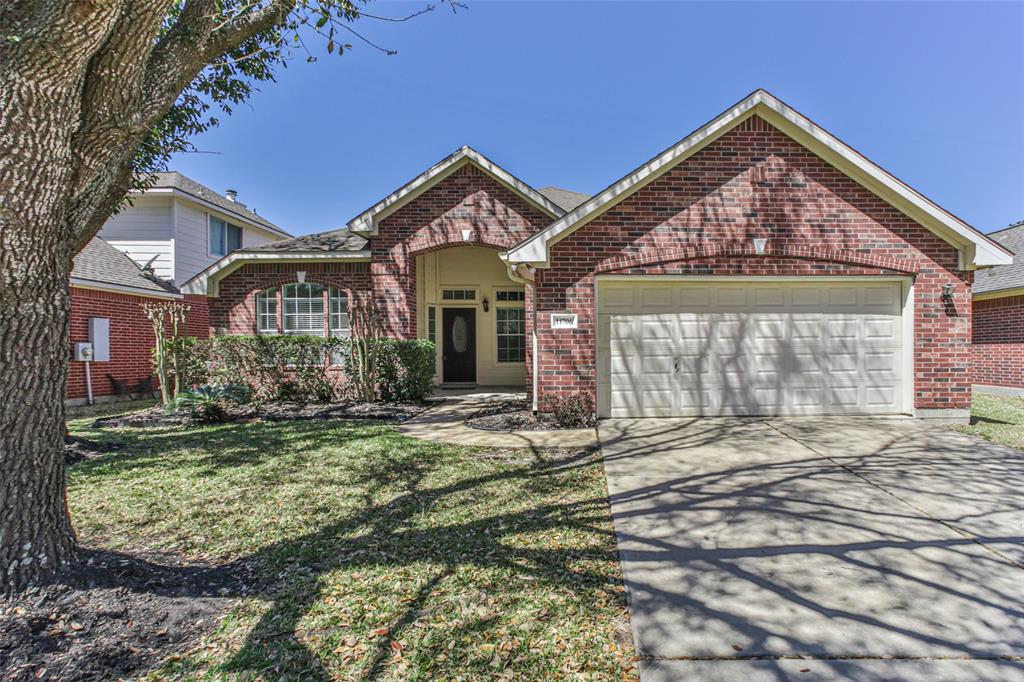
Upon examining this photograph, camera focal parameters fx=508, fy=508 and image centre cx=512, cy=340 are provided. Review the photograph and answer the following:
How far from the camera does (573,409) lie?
8.29 metres

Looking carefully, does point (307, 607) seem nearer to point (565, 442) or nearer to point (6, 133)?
point (6, 133)

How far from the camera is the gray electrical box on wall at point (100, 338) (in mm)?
12234

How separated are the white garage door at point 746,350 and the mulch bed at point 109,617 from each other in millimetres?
6528

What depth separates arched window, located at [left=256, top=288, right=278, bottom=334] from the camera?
12.5 m

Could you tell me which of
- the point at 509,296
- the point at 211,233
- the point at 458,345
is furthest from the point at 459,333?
the point at 211,233

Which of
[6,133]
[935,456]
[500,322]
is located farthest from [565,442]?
[500,322]

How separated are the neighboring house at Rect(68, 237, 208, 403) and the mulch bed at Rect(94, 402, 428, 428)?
12.4 ft

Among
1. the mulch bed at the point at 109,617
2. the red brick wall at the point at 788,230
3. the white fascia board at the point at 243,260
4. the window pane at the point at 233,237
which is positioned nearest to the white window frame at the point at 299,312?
the white fascia board at the point at 243,260

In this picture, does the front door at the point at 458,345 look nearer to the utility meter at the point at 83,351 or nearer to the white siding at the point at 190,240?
the white siding at the point at 190,240

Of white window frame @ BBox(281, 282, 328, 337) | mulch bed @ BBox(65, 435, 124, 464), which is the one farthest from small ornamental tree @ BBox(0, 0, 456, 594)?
Result: white window frame @ BBox(281, 282, 328, 337)

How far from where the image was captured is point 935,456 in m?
6.28

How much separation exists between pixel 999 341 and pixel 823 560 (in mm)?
13800

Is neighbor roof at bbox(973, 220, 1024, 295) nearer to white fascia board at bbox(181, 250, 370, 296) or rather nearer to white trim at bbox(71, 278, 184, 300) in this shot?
white fascia board at bbox(181, 250, 370, 296)

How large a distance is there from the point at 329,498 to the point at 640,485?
316 centimetres
